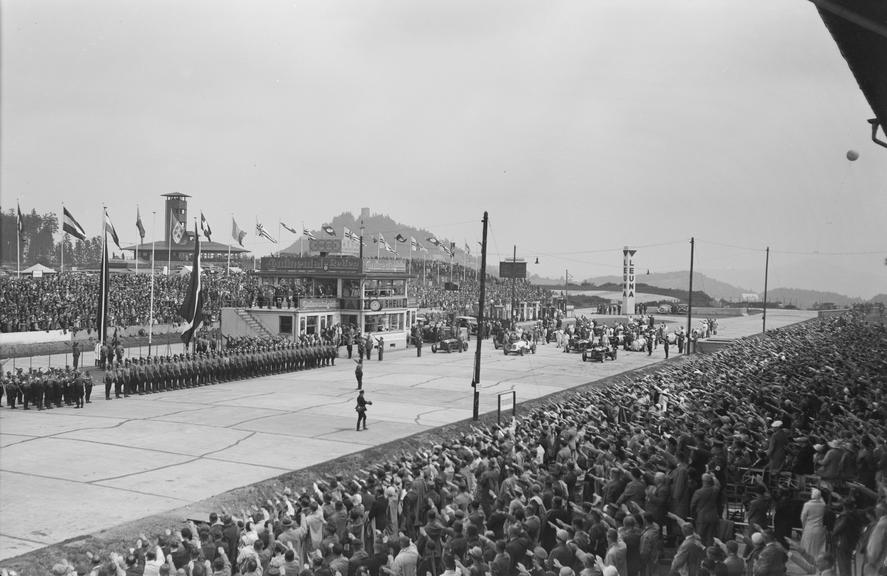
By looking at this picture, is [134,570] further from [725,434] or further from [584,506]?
[725,434]

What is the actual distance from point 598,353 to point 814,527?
35.4 meters

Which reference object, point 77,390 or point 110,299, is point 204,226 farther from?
point 77,390

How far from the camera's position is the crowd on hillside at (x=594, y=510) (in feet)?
29.8

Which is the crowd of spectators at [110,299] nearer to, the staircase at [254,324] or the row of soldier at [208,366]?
the staircase at [254,324]

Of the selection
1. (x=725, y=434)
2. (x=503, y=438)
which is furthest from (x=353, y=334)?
(x=725, y=434)

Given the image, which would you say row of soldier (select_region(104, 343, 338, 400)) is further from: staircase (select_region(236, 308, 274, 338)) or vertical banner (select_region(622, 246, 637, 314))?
vertical banner (select_region(622, 246, 637, 314))

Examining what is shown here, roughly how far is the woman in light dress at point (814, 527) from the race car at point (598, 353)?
115 ft

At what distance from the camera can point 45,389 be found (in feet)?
86.1

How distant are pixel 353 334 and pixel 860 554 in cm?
3961

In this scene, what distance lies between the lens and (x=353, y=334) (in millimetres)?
47719

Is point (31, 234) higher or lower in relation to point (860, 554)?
higher

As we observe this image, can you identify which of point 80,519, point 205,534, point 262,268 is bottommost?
point 80,519

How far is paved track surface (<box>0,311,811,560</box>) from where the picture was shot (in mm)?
15547

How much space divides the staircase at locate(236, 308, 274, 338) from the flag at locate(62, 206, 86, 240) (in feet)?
41.1
